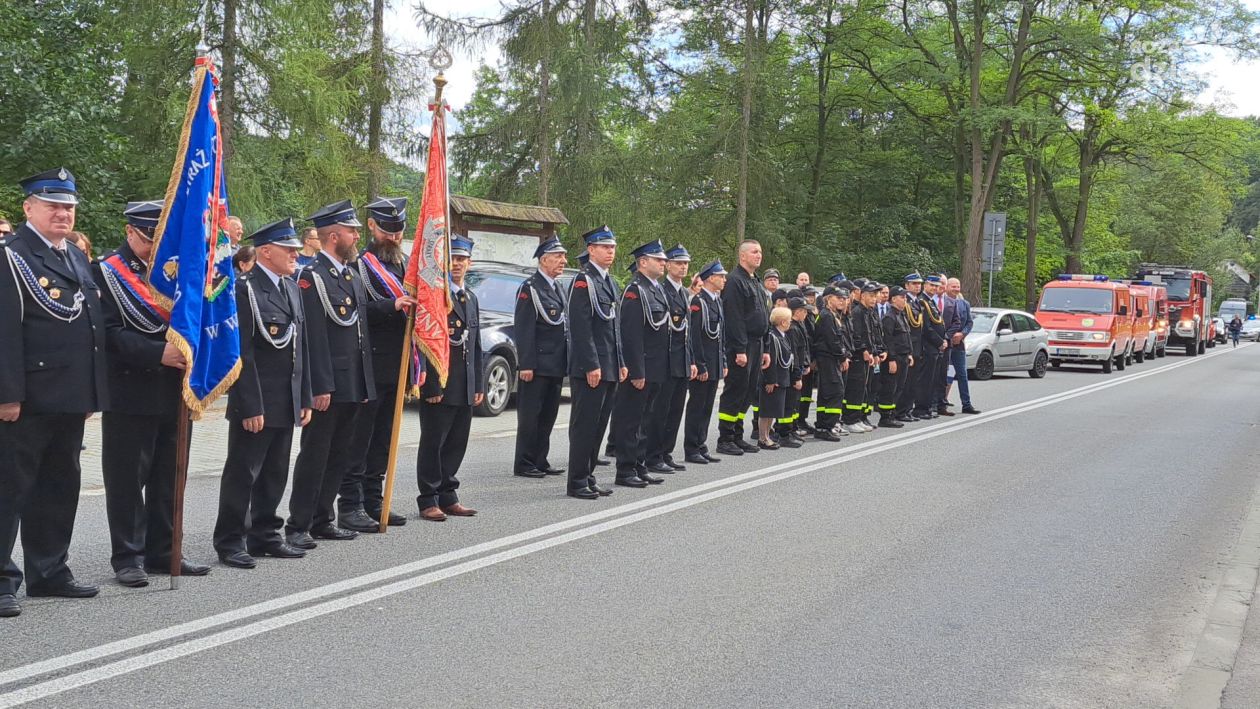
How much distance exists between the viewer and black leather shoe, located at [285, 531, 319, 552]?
660 centimetres

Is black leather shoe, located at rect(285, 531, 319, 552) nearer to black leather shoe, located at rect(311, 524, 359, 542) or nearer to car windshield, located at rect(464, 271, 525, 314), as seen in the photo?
black leather shoe, located at rect(311, 524, 359, 542)

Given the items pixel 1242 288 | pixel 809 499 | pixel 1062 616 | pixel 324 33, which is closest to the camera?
pixel 1062 616

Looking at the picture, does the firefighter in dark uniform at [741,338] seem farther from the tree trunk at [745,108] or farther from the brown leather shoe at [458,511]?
the tree trunk at [745,108]

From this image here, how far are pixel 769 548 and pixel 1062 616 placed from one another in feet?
6.08

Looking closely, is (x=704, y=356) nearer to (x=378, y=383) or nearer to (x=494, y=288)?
(x=378, y=383)

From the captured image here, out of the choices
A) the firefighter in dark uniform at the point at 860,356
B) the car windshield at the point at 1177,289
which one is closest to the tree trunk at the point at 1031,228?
the car windshield at the point at 1177,289

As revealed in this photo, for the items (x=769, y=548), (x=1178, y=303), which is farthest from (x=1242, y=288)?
(x=769, y=548)

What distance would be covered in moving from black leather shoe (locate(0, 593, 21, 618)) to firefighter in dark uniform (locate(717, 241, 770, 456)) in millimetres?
7291

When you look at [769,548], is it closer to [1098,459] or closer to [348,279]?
[348,279]

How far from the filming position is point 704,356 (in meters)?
10.7

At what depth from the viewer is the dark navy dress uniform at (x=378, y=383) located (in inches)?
283

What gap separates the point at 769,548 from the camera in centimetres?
710

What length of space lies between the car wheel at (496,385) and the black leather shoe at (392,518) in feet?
20.7

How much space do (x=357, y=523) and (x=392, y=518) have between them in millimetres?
292
